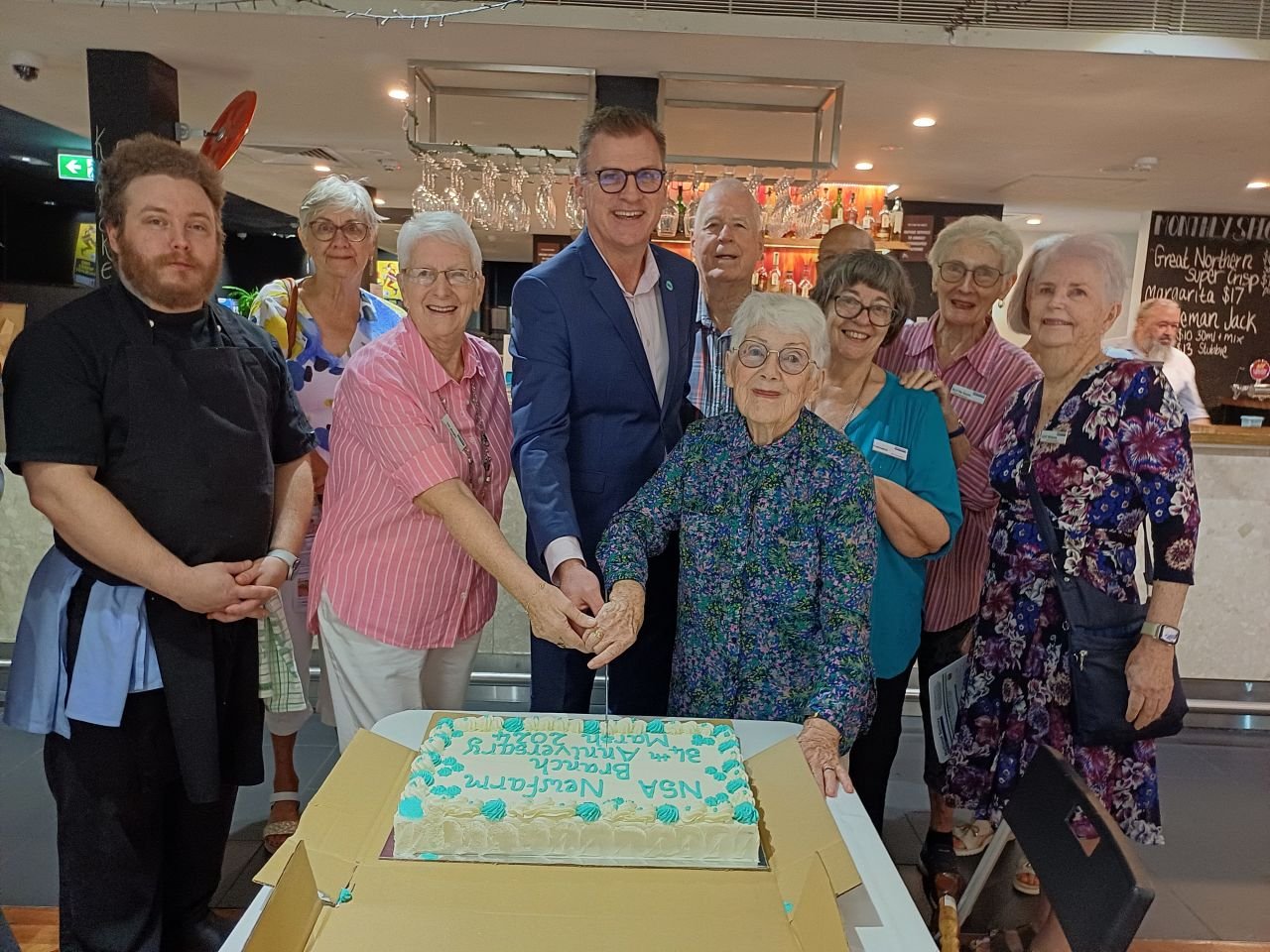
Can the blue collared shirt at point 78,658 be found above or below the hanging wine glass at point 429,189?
below

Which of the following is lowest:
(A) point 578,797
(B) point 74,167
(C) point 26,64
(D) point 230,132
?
(A) point 578,797

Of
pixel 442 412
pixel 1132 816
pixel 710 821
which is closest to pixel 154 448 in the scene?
pixel 442 412

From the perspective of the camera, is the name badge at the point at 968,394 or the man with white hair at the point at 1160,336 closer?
the name badge at the point at 968,394

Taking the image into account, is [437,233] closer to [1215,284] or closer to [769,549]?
[769,549]

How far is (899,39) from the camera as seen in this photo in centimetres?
416

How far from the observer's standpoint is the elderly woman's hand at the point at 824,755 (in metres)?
1.49

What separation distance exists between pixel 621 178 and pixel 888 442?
881 mm

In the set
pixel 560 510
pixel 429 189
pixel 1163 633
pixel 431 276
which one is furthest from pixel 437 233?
pixel 429 189

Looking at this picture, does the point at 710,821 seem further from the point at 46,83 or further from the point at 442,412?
the point at 46,83

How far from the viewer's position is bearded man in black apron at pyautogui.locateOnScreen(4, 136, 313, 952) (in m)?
1.79

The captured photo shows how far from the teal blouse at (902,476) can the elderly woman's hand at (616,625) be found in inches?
26.1

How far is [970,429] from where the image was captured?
2645mm

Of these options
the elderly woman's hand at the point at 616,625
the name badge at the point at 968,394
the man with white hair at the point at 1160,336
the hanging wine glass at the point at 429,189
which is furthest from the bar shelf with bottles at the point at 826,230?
the elderly woman's hand at the point at 616,625

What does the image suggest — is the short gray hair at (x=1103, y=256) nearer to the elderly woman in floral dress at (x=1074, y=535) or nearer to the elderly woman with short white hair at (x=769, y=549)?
the elderly woman in floral dress at (x=1074, y=535)
